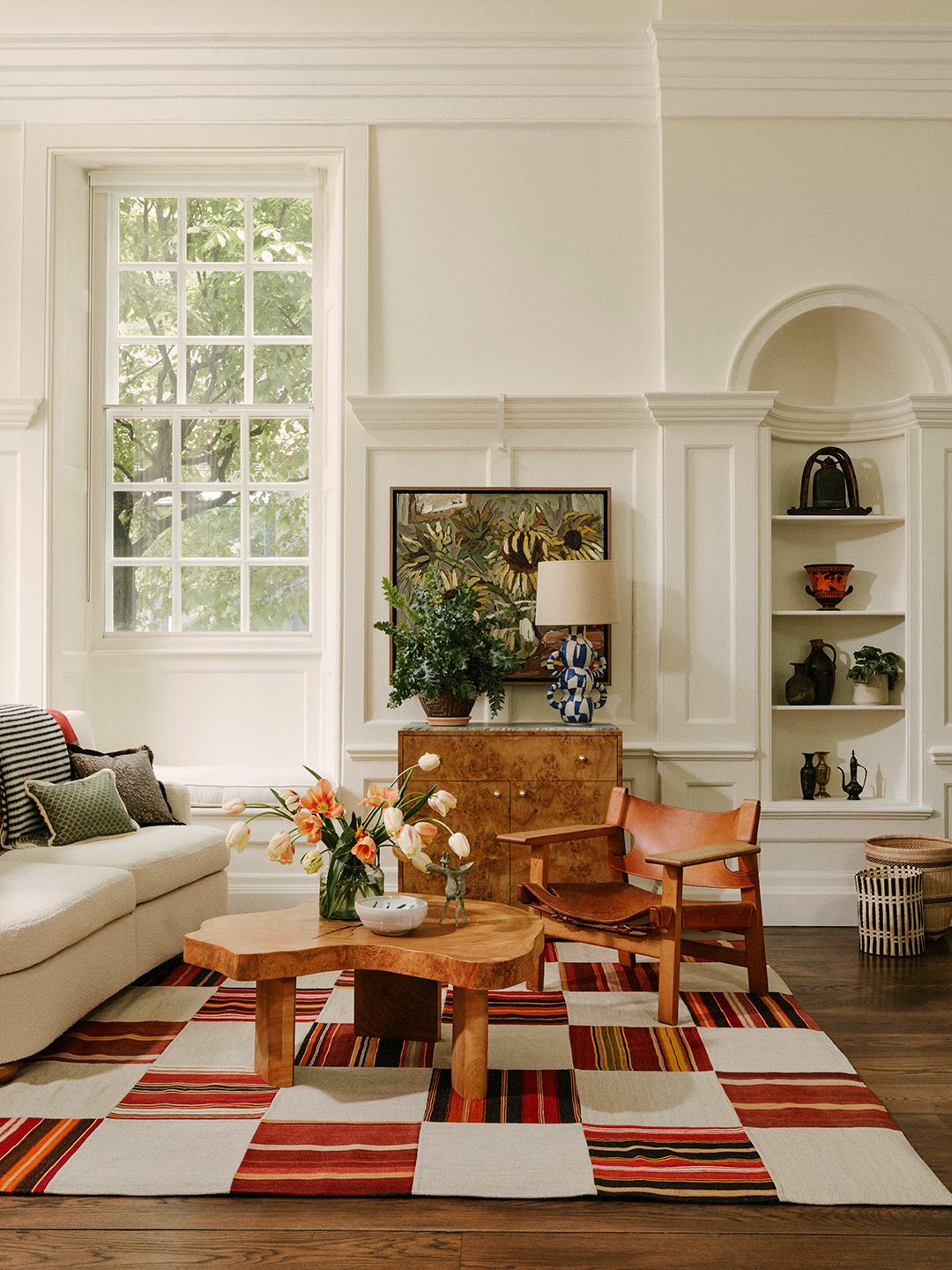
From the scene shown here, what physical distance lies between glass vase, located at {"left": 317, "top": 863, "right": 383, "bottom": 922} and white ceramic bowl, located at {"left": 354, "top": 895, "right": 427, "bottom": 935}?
4.0 inches

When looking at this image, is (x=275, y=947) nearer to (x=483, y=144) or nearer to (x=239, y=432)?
(x=239, y=432)

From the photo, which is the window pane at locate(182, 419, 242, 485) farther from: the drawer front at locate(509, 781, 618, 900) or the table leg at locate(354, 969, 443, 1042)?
the table leg at locate(354, 969, 443, 1042)

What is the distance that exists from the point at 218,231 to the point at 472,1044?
438 centimetres

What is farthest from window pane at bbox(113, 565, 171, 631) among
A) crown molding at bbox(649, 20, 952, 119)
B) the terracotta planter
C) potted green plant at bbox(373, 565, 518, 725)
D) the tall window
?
crown molding at bbox(649, 20, 952, 119)

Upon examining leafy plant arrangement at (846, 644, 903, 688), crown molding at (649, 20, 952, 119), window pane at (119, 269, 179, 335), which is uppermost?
crown molding at (649, 20, 952, 119)

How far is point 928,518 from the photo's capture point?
4.63 m

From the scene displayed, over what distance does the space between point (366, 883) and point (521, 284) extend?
3143 mm

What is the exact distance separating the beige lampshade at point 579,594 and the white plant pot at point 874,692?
1.37 m

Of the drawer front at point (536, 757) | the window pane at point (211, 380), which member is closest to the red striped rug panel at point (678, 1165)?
the drawer front at point (536, 757)

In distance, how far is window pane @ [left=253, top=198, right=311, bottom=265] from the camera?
5164 mm

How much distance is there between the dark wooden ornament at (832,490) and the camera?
4.72 m

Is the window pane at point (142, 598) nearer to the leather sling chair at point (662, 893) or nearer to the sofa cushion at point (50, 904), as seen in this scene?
the sofa cushion at point (50, 904)

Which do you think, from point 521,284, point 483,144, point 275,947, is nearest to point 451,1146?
point 275,947

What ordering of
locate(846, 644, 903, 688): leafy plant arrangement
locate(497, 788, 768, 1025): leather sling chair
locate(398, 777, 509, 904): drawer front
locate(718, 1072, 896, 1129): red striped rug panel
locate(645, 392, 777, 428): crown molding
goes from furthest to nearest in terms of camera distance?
locate(846, 644, 903, 688): leafy plant arrangement → locate(645, 392, 777, 428): crown molding → locate(398, 777, 509, 904): drawer front → locate(497, 788, 768, 1025): leather sling chair → locate(718, 1072, 896, 1129): red striped rug panel
